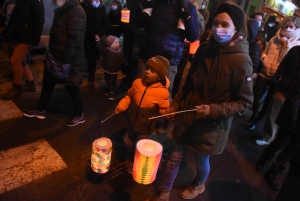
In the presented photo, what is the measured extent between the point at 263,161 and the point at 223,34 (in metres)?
2.62

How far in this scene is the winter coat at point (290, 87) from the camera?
3.51 metres

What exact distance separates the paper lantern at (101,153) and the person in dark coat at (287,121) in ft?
8.21

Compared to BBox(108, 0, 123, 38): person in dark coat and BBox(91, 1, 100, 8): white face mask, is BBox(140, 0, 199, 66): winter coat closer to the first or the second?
BBox(91, 1, 100, 8): white face mask

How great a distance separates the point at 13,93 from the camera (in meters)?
4.64

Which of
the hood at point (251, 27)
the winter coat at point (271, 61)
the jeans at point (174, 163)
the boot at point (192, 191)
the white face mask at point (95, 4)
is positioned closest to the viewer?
the jeans at point (174, 163)

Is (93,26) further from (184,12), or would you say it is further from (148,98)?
(148,98)

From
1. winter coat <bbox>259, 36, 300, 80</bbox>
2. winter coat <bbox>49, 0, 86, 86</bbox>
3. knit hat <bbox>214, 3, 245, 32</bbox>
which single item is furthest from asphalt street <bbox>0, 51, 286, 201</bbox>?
knit hat <bbox>214, 3, 245, 32</bbox>

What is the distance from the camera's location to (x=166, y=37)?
388cm

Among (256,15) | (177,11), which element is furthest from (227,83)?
(256,15)

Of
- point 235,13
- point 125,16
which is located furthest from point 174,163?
point 125,16

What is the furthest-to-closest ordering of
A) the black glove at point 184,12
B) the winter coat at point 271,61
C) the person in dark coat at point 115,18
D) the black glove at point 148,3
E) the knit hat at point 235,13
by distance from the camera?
the person in dark coat at point 115,18, the winter coat at point 271,61, the black glove at point 148,3, the black glove at point 184,12, the knit hat at point 235,13

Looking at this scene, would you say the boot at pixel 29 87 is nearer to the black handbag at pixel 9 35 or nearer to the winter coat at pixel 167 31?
the black handbag at pixel 9 35

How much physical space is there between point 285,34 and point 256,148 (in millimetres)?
2145

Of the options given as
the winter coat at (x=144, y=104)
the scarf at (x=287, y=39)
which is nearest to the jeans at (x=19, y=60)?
the winter coat at (x=144, y=104)
